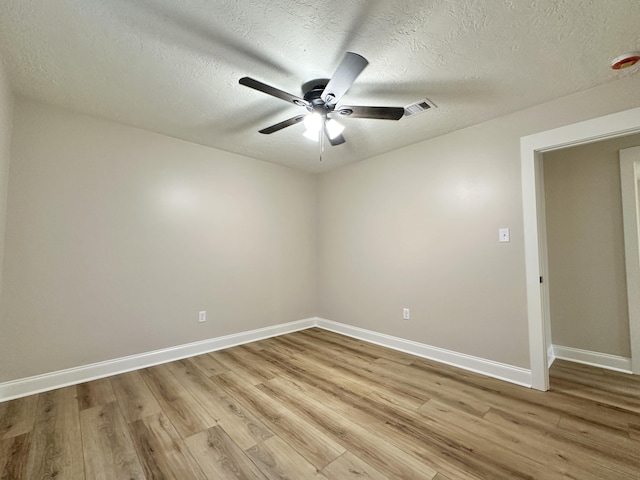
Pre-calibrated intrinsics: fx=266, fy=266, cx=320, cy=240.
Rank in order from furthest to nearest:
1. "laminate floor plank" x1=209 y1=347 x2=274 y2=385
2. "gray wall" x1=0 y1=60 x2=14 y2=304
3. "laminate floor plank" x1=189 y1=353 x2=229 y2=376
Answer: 1. "laminate floor plank" x1=189 y1=353 x2=229 y2=376
2. "laminate floor plank" x1=209 y1=347 x2=274 y2=385
3. "gray wall" x1=0 y1=60 x2=14 y2=304

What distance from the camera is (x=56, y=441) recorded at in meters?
1.63

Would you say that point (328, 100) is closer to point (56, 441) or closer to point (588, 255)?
point (56, 441)

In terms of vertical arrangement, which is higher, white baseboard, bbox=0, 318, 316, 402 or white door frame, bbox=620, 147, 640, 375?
white door frame, bbox=620, 147, 640, 375

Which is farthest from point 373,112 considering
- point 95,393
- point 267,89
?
point 95,393

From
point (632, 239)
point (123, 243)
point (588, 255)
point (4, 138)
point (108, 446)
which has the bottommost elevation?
point (108, 446)

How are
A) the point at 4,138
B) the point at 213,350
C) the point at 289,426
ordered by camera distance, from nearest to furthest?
the point at 289,426 → the point at 4,138 → the point at 213,350

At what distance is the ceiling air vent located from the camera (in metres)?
2.25

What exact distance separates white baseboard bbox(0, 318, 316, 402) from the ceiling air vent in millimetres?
3122

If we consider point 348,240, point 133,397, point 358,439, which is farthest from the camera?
point 348,240

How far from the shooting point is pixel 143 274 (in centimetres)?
276

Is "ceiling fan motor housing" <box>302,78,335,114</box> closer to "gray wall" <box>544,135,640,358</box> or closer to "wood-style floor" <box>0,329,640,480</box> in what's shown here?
"wood-style floor" <box>0,329,640,480</box>

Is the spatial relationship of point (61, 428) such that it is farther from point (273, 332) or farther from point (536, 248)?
point (536, 248)

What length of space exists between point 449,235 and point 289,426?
2307 mm

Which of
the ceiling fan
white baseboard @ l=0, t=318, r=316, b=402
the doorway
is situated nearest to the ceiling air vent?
the ceiling fan
